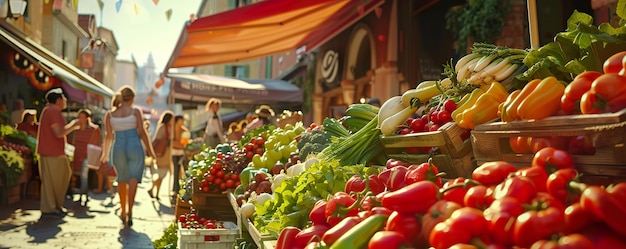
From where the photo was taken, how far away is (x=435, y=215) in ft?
5.80

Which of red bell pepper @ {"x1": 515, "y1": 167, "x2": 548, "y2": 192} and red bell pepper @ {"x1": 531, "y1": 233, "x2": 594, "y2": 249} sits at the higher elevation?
red bell pepper @ {"x1": 515, "y1": 167, "x2": 548, "y2": 192}

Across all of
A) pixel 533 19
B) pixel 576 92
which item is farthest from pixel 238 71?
pixel 576 92

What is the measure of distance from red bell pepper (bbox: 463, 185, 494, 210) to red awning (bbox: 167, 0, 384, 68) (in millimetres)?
8333

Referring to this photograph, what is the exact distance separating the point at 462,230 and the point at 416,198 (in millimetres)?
263

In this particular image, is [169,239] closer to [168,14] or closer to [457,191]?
[457,191]

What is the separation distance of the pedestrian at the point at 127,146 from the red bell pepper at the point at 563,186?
24.9ft

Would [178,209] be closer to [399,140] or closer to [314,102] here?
[399,140]

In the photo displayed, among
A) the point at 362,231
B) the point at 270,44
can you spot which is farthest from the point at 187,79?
the point at 362,231

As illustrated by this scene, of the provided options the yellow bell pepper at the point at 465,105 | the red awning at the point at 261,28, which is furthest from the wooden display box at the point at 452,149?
the red awning at the point at 261,28

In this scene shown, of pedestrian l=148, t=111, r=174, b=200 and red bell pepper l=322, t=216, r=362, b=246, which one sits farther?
pedestrian l=148, t=111, r=174, b=200

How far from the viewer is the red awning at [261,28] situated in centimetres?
1030

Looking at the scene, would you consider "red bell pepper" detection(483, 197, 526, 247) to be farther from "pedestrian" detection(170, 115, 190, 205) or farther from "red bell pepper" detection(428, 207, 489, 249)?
"pedestrian" detection(170, 115, 190, 205)

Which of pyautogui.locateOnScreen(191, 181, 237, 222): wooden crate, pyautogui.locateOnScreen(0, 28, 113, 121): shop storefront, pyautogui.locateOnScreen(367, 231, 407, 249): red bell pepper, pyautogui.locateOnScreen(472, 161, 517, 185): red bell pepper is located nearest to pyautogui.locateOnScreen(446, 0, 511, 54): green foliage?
pyautogui.locateOnScreen(191, 181, 237, 222): wooden crate

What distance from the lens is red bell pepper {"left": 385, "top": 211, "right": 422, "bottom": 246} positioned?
5.89ft
